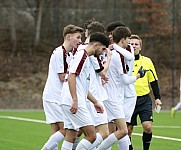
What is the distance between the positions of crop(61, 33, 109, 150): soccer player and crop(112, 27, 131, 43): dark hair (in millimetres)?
1366

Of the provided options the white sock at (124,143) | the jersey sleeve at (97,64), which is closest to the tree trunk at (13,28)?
the white sock at (124,143)

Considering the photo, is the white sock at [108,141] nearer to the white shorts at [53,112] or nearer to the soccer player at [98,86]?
the soccer player at [98,86]

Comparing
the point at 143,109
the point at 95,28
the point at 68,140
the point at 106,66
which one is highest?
the point at 95,28

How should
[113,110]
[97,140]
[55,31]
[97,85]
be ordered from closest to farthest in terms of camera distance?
[97,140] → [97,85] → [113,110] → [55,31]

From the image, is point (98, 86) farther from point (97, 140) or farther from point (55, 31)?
point (55, 31)

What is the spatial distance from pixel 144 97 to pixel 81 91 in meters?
3.44

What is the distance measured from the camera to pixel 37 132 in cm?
1788

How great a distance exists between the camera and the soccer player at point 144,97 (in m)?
13.2

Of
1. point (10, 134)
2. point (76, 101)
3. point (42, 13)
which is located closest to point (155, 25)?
point (42, 13)

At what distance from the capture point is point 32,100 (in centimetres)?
2973

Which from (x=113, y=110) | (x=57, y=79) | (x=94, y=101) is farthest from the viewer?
(x=57, y=79)

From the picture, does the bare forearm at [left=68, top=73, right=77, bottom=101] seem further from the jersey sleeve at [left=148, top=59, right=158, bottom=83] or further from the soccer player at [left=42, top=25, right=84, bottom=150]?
the jersey sleeve at [left=148, top=59, right=158, bottom=83]

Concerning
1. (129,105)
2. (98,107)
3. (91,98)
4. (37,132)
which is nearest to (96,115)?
(98,107)

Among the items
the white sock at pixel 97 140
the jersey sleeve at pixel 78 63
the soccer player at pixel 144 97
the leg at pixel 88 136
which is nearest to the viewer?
the jersey sleeve at pixel 78 63
